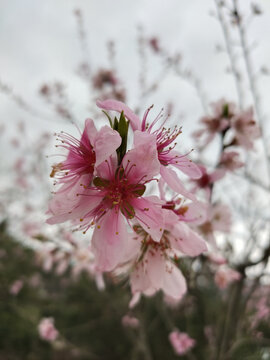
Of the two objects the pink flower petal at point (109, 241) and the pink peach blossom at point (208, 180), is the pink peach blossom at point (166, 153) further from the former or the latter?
the pink peach blossom at point (208, 180)

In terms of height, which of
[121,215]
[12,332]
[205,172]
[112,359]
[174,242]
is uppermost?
[205,172]

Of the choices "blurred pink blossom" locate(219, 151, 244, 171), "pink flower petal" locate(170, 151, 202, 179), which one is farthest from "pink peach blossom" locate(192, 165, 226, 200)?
"pink flower petal" locate(170, 151, 202, 179)

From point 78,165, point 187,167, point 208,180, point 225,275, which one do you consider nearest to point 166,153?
point 187,167

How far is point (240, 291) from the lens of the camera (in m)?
1.91

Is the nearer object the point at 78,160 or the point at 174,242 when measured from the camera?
the point at 78,160

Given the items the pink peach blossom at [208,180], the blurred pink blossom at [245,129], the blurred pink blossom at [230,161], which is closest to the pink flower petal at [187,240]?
the pink peach blossom at [208,180]

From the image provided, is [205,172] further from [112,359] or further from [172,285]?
[112,359]

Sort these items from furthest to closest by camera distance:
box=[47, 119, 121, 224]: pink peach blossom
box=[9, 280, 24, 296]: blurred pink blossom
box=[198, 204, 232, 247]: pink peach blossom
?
box=[9, 280, 24, 296]: blurred pink blossom
box=[198, 204, 232, 247]: pink peach blossom
box=[47, 119, 121, 224]: pink peach blossom

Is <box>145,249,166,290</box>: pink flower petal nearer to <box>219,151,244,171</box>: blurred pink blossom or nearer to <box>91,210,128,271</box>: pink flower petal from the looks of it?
<box>91,210,128,271</box>: pink flower petal

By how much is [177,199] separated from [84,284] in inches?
265

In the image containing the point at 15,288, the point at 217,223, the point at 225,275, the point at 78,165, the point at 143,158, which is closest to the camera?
the point at 143,158

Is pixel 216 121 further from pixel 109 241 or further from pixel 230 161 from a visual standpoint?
pixel 109 241

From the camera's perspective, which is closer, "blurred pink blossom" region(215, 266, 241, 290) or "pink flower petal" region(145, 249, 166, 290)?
"pink flower petal" region(145, 249, 166, 290)

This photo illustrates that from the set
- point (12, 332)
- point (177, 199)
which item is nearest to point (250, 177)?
point (177, 199)
